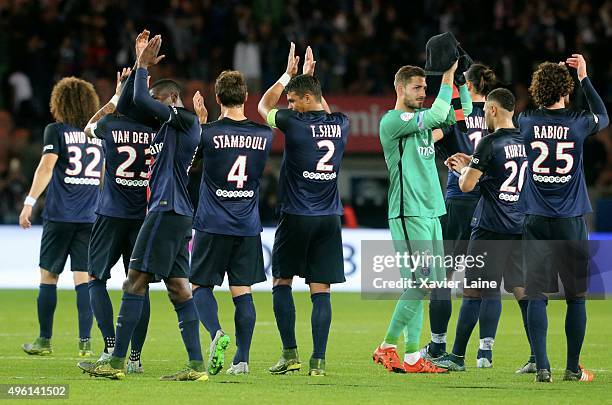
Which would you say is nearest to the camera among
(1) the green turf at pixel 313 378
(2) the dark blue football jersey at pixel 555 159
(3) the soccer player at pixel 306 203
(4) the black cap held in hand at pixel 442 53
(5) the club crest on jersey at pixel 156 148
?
(1) the green turf at pixel 313 378

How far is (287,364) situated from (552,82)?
3.14 metres

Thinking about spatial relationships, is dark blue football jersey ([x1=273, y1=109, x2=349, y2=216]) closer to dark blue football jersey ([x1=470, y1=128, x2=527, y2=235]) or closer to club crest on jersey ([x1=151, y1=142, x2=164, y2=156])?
club crest on jersey ([x1=151, y1=142, x2=164, y2=156])

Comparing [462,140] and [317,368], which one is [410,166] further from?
[317,368]

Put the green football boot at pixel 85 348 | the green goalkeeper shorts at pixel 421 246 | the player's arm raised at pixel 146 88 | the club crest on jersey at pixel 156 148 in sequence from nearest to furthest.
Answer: the player's arm raised at pixel 146 88 < the club crest on jersey at pixel 156 148 < the green goalkeeper shorts at pixel 421 246 < the green football boot at pixel 85 348

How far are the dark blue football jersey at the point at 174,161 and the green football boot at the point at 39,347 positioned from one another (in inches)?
106

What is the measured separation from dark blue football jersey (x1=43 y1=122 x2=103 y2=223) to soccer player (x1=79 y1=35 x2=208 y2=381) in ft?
7.28

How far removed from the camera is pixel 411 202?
34.9 ft

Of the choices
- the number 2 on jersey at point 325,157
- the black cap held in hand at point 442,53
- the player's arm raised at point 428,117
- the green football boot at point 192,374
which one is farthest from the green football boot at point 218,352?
the black cap held in hand at point 442,53

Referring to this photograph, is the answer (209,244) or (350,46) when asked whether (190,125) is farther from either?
(350,46)

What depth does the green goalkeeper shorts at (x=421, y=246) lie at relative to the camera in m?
10.5

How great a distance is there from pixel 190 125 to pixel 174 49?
15.1 metres

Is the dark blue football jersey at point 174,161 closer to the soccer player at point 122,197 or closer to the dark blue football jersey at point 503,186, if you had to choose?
the soccer player at point 122,197

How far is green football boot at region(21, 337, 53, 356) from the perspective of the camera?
11.9 meters

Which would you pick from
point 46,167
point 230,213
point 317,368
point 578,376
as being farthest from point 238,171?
point 578,376
